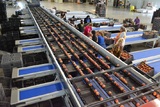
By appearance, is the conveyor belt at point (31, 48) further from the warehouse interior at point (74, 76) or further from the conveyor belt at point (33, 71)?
the conveyor belt at point (33, 71)

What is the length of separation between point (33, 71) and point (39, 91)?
67cm

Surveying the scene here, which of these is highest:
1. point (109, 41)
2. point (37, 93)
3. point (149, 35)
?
point (149, 35)

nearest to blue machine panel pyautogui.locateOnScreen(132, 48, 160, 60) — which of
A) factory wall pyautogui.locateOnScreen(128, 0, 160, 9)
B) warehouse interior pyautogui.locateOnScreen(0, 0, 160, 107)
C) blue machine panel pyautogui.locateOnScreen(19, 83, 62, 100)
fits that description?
warehouse interior pyautogui.locateOnScreen(0, 0, 160, 107)

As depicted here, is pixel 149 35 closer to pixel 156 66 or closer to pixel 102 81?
pixel 156 66

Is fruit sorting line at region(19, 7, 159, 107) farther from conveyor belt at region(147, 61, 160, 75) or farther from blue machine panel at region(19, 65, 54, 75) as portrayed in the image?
conveyor belt at region(147, 61, 160, 75)

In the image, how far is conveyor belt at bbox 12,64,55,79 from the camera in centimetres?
276

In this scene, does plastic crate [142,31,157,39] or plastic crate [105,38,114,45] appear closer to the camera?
plastic crate [105,38,114,45]

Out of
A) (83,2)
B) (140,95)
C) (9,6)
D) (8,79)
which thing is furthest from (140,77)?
Result: (83,2)

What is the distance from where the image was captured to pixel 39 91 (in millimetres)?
2387

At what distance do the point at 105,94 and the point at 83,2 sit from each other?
25.8 m

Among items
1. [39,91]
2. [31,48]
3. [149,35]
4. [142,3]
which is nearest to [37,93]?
[39,91]

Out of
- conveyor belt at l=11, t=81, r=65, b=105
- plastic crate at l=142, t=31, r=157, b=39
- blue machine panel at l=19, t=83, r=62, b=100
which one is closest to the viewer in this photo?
conveyor belt at l=11, t=81, r=65, b=105

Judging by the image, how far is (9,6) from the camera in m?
17.8

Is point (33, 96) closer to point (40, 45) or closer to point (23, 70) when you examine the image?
point (23, 70)
